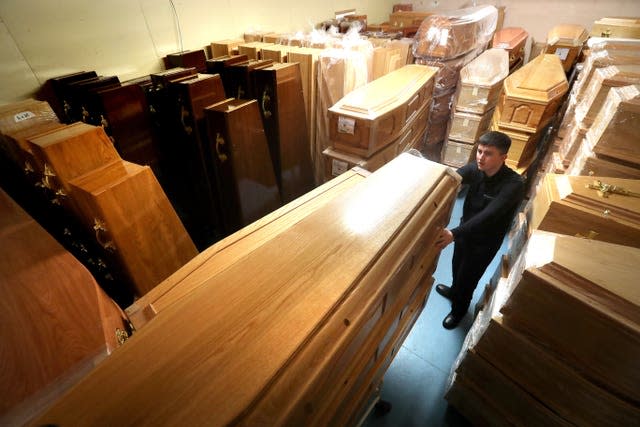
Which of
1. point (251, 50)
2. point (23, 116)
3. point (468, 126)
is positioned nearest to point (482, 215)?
point (468, 126)

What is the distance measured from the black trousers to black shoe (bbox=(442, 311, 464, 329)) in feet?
0.09

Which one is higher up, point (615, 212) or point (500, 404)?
point (615, 212)

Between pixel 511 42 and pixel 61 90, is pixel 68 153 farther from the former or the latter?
pixel 511 42

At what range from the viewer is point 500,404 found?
153cm

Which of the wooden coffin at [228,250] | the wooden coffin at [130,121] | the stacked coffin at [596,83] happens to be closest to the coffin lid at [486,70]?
the stacked coffin at [596,83]

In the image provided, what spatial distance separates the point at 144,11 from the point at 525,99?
12.7ft

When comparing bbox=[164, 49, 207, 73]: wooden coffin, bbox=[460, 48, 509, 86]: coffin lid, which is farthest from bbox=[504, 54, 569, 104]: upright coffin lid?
bbox=[164, 49, 207, 73]: wooden coffin

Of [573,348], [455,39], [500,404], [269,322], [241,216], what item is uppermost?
[455,39]

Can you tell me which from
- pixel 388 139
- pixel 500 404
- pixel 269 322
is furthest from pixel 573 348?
pixel 388 139

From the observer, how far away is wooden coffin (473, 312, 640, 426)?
112cm

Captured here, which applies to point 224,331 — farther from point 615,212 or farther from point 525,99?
point 525,99

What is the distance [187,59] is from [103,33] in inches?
26.0

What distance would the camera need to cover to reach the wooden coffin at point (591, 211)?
1.39 meters

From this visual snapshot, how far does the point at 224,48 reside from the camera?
315 centimetres
